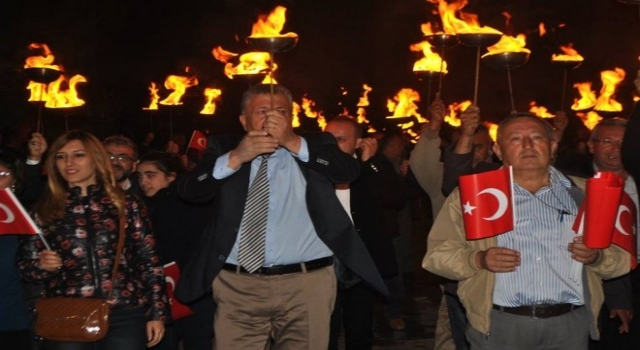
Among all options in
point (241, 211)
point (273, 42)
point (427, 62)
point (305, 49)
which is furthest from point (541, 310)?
point (305, 49)

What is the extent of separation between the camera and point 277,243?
5922 millimetres

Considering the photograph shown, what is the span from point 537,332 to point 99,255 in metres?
2.48

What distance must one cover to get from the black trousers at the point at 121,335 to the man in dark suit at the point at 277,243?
0.34 meters

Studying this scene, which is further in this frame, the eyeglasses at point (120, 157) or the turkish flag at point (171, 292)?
the eyeglasses at point (120, 157)

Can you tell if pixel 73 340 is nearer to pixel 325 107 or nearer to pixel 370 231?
pixel 370 231

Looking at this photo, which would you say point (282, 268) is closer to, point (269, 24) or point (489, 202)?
point (489, 202)

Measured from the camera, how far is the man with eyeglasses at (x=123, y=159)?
8.12m

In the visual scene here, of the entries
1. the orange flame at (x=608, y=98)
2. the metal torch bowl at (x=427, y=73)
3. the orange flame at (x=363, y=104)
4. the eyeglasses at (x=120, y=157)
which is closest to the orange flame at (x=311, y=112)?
the orange flame at (x=363, y=104)

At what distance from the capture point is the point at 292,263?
5961 mm

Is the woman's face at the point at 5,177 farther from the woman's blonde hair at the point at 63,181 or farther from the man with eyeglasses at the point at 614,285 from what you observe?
the man with eyeglasses at the point at 614,285

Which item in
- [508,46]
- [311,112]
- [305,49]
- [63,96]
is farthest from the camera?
[305,49]

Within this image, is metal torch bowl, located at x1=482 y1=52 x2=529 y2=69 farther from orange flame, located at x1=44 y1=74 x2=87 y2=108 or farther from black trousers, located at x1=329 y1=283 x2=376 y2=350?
orange flame, located at x1=44 y1=74 x2=87 y2=108

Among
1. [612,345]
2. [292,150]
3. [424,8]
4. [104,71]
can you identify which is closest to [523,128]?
[292,150]

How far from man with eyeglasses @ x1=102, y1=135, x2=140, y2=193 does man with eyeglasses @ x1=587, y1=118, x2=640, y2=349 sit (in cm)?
366
